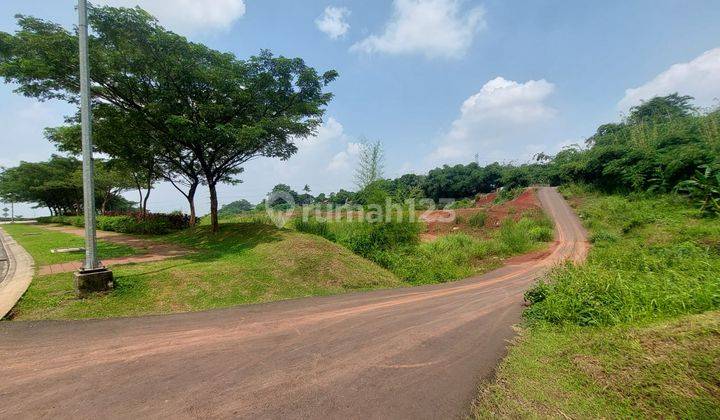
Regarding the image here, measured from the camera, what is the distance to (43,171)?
108ft

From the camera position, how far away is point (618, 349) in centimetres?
342

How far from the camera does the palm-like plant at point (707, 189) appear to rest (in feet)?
49.7

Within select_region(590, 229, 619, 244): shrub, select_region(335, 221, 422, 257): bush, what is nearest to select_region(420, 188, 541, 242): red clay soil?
select_region(590, 229, 619, 244): shrub

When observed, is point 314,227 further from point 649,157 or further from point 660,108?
point 660,108

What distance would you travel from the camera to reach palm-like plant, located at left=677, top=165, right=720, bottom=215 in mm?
15148

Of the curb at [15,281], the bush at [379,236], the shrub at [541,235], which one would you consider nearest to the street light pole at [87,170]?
the curb at [15,281]

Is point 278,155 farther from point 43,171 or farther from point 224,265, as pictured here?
point 43,171

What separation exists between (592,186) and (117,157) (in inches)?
1482

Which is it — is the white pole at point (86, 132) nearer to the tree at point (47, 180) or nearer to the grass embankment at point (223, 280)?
the grass embankment at point (223, 280)

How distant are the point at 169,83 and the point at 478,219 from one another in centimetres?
2297

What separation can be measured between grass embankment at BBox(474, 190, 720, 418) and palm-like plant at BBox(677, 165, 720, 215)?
12857 millimetres

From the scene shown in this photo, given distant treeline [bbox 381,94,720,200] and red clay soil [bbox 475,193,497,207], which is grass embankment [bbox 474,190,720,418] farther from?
red clay soil [bbox 475,193,497,207]

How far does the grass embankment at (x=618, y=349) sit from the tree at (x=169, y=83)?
390 inches

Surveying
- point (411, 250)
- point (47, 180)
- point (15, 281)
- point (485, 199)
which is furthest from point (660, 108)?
point (47, 180)
